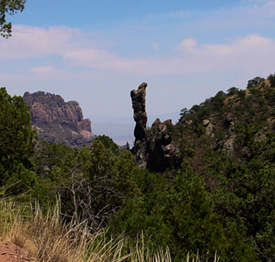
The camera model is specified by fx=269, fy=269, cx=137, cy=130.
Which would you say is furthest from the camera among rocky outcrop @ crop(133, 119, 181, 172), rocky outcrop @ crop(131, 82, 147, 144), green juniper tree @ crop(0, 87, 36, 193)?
rocky outcrop @ crop(131, 82, 147, 144)

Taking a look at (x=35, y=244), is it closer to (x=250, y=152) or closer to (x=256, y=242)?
(x=256, y=242)

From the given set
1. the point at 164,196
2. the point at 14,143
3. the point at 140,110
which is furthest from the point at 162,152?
the point at 14,143

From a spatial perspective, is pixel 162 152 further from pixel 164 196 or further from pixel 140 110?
pixel 164 196

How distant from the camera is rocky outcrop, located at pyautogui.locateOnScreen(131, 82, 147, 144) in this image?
8462cm

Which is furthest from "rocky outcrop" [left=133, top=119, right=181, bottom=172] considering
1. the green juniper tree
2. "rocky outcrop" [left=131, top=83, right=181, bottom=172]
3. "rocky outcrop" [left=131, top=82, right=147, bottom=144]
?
the green juniper tree

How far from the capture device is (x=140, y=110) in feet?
280

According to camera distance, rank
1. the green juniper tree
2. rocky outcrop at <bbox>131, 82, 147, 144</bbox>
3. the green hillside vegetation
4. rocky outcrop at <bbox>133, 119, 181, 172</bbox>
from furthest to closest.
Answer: rocky outcrop at <bbox>131, 82, 147, 144</bbox>
rocky outcrop at <bbox>133, 119, 181, 172</bbox>
the green juniper tree
the green hillside vegetation

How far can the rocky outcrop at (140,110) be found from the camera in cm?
8462

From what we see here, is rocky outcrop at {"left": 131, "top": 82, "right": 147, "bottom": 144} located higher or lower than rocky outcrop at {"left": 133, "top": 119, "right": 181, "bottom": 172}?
higher

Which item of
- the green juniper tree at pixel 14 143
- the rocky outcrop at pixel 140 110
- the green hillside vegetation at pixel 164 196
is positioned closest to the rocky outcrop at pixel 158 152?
the rocky outcrop at pixel 140 110

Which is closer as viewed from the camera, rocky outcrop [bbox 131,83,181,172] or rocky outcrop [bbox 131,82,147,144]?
rocky outcrop [bbox 131,83,181,172]

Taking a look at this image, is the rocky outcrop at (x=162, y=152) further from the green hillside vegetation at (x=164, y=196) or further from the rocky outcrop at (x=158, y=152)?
the green hillside vegetation at (x=164, y=196)

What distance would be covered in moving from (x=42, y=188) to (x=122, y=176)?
179 inches

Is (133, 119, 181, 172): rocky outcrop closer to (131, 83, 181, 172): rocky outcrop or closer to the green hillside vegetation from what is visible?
(131, 83, 181, 172): rocky outcrop
